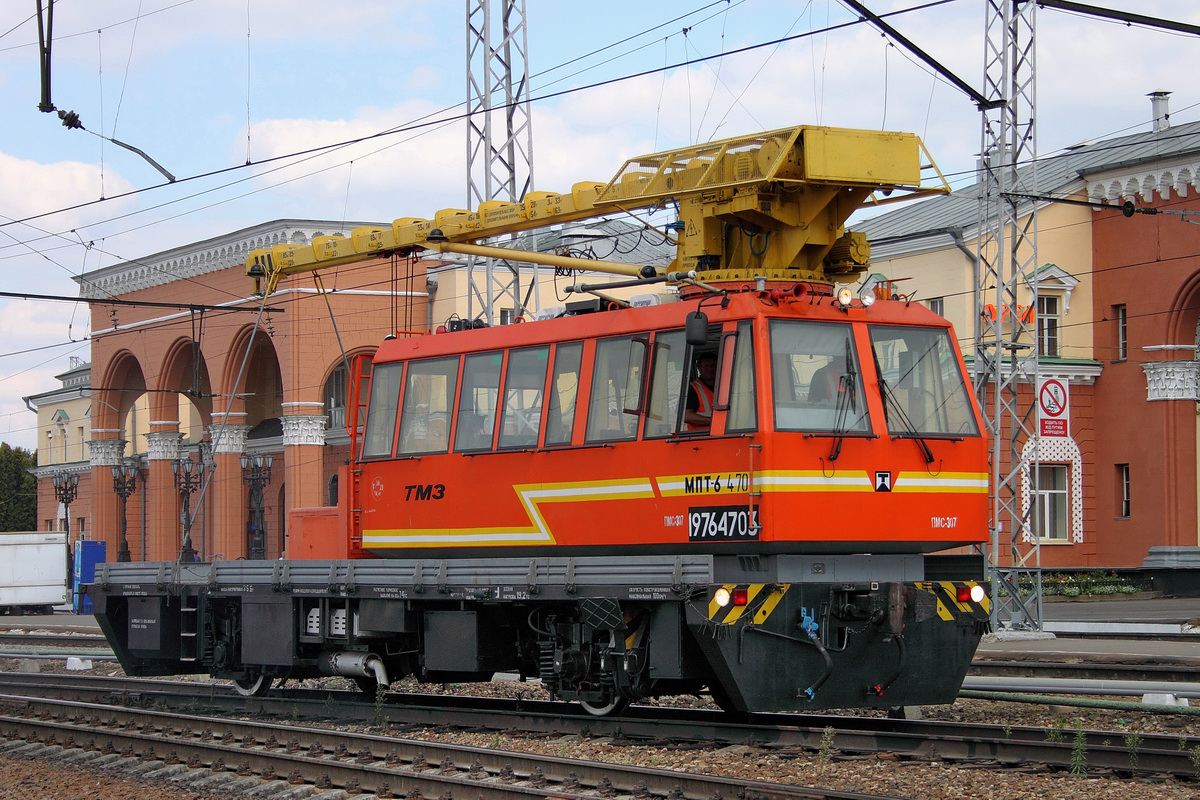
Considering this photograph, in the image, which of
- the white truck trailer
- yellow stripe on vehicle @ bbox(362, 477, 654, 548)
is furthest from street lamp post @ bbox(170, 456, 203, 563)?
yellow stripe on vehicle @ bbox(362, 477, 654, 548)

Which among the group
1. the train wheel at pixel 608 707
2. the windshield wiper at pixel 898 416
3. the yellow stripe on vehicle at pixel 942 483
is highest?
the windshield wiper at pixel 898 416

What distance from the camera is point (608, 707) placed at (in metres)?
12.5

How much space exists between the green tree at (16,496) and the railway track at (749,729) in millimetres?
73865

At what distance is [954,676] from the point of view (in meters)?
11.9

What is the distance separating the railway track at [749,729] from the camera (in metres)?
10.2

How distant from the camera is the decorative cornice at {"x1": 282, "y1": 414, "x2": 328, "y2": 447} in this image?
42.7 metres

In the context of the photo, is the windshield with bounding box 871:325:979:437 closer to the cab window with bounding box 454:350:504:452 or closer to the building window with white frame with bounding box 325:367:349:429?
the cab window with bounding box 454:350:504:452

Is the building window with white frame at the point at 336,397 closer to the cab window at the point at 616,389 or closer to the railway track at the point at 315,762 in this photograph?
the railway track at the point at 315,762

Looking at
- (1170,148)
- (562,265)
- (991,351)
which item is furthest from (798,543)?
(1170,148)

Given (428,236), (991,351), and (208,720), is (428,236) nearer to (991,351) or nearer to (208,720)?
(208,720)

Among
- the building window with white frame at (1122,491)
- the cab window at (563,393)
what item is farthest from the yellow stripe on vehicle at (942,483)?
the building window with white frame at (1122,491)

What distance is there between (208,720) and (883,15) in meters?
9.31

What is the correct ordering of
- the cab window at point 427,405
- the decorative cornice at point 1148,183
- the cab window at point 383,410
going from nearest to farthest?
the cab window at point 427,405 → the cab window at point 383,410 → the decorative cornice at point 1148,183

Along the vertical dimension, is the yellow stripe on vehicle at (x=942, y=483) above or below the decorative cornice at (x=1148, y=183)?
below
